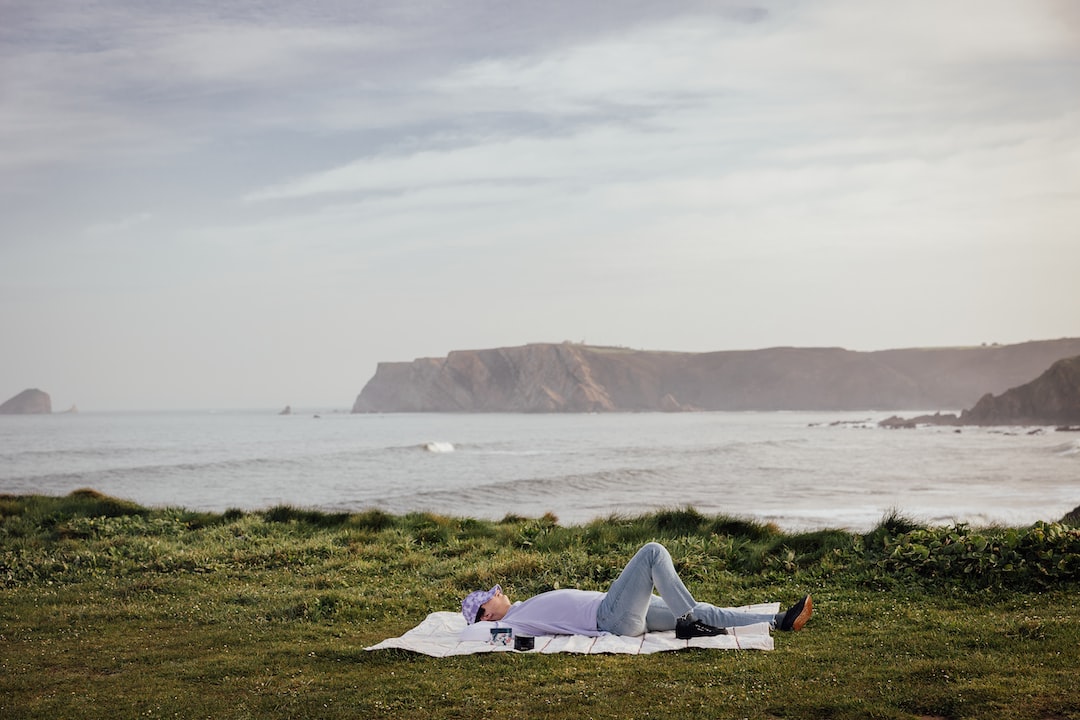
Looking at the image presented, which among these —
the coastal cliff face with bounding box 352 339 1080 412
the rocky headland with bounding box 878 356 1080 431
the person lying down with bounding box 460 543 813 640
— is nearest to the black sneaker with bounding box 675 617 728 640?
→ the person lying down with bounding box 460 543 813 640

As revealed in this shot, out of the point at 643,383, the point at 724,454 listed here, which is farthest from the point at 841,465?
the point at 643,383

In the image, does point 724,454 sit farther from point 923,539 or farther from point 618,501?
point 923,539

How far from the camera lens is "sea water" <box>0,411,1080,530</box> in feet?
92.3

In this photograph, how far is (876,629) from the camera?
7.27 meters

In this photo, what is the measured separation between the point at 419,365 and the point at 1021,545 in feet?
623

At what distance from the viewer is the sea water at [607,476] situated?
2814 centimetres

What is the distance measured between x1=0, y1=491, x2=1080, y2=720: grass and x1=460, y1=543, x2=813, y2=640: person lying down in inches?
15.5

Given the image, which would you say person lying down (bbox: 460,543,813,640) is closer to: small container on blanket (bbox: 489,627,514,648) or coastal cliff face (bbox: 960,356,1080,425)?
small container on blanket (bbox: 489,627,514,648)

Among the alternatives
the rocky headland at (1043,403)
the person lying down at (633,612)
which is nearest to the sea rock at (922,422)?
the rocky headland at (1043,403)

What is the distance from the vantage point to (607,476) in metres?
→ 42.9

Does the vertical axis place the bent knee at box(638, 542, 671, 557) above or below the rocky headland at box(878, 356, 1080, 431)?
above

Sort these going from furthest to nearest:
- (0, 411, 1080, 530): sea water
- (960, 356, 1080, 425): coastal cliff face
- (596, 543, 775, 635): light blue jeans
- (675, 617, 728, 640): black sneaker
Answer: (960, 356, 1080, 425): coastal cliff face < (0, 411, 1080, 530): sea water < (596, 543, 775, 635): light blue jeans < (675, 617, 728, 640): black sneaker

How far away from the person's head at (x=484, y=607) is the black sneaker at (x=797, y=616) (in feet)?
8.27

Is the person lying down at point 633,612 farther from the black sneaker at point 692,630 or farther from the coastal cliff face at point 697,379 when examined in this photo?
the coastal cliff face at point 697,379
